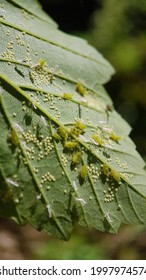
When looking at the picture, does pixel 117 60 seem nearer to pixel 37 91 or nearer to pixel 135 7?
pixel 135 7

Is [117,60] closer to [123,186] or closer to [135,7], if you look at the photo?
[135,7]

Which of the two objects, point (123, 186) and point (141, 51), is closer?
point (123, 186)

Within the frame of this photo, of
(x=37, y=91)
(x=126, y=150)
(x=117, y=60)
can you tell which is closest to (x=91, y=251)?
(x=117, y=60)
